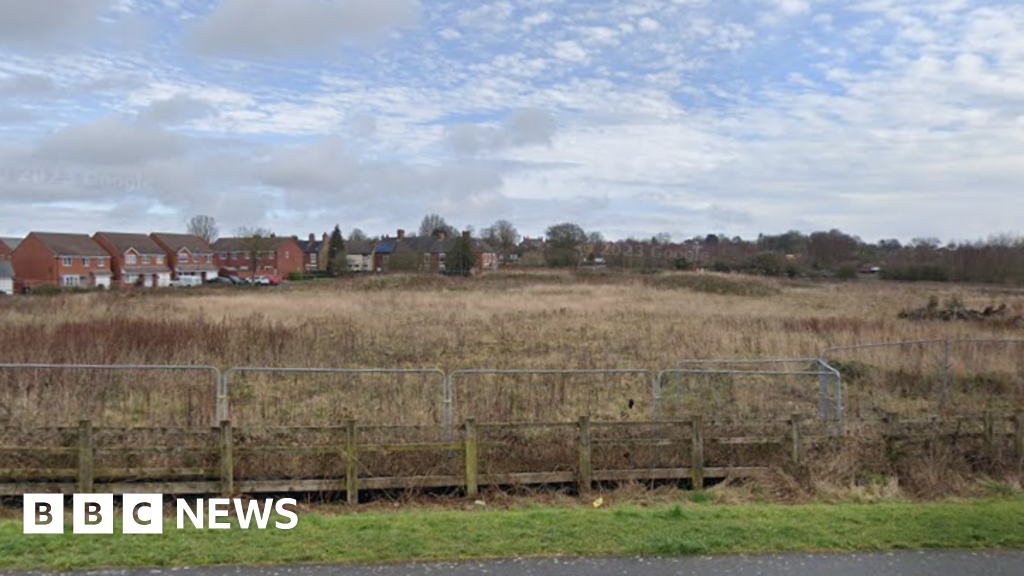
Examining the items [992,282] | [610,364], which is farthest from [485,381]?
[992,282]

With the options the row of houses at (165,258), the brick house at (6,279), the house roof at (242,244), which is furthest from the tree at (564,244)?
the brick house at (6,279)

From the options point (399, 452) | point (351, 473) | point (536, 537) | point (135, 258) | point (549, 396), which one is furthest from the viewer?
point (135, 258)

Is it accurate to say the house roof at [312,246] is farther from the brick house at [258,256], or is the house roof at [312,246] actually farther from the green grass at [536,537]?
the green grass at [536,537]

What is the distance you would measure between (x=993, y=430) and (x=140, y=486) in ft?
36.8

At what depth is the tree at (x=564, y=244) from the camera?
97.4 meters

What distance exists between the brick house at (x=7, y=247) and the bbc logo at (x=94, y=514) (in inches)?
3676

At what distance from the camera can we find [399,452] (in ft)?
29.2

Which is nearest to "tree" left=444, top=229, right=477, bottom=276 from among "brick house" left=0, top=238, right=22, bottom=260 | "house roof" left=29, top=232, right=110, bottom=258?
"house roof" left=29, top=232, right=110, bottom=258

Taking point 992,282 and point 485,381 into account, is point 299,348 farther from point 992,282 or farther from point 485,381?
point 992,282

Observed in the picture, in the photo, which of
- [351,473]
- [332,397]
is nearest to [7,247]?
[332,397]

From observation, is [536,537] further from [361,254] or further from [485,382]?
[361,254]

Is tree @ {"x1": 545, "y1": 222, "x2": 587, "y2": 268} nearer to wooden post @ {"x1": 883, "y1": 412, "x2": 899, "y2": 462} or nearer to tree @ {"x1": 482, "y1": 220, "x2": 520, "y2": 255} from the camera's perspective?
tree @ {"x1": 482, "y1": 220, "x2": 520, "y2": 255}

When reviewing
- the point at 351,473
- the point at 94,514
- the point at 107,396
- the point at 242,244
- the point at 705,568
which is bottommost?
the point at 94,514

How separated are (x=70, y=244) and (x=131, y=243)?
10238mm
